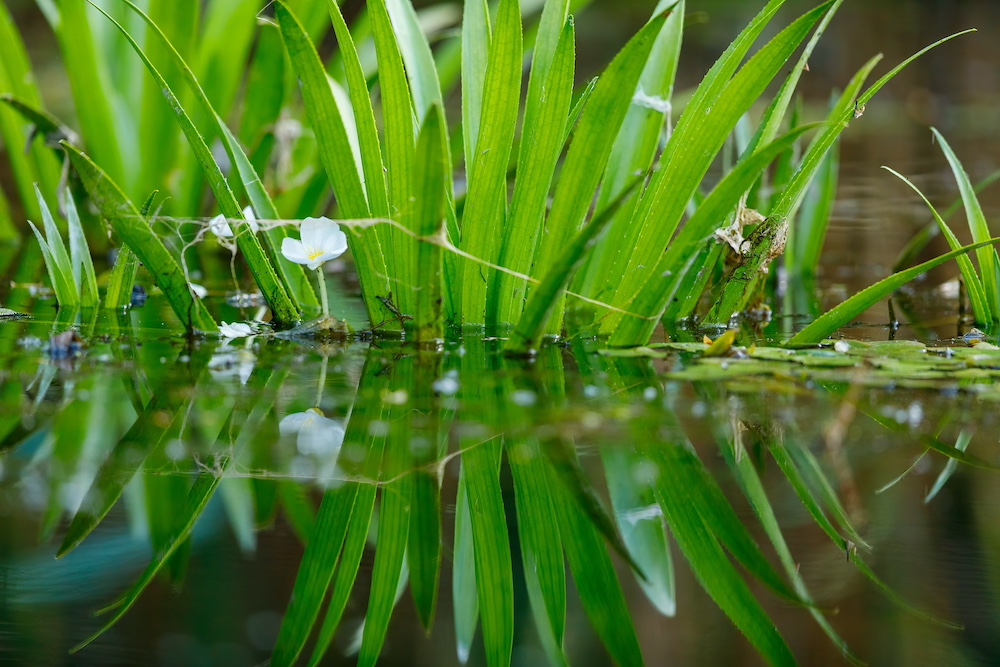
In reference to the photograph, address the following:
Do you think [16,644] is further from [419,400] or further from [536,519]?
[419,400]

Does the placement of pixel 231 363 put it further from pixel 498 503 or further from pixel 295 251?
pixel 498 503

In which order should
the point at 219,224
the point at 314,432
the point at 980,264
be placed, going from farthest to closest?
the point at 980,264 → the point at 219,224 → the point at 314,432

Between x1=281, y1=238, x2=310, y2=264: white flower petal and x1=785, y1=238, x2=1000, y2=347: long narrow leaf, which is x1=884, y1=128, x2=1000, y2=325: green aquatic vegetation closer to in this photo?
x1=785, y1=238, x2=1000, y2=347: long narrow leaf

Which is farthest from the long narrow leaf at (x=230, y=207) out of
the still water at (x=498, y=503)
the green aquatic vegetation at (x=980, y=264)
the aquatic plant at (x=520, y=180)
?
the green aquatic vegetation at (x=980, y=264)

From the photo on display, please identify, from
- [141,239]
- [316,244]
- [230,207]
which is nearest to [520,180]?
[316,244]

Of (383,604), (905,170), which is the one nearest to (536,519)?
(383,604)

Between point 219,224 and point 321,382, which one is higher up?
point 219,224

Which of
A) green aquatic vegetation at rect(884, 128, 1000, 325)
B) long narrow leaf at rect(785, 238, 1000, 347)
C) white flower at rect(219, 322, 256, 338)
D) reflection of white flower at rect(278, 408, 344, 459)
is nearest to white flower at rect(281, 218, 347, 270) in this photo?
white flower at rect(219, 322, 256, 338)
